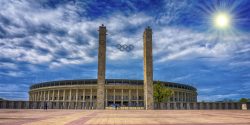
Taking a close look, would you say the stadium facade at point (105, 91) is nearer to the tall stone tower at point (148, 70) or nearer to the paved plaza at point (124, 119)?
the tall stone tower at point (148, 70)

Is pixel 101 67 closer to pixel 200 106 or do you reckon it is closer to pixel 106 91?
pixel 200 106

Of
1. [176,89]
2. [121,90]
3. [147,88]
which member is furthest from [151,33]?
[176,89]

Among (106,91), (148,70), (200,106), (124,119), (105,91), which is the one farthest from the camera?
(105,91)

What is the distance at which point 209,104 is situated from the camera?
216 feet

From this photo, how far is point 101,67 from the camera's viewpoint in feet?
221

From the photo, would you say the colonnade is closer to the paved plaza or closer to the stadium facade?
the stadium facade

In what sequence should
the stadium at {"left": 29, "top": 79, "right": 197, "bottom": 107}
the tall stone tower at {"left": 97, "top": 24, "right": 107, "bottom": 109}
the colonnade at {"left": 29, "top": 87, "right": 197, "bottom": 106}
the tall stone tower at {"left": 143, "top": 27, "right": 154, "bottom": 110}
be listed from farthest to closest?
1. the colonnade at {"left": 29, "top": 87, "right": 197, "bottom": 106}
2. the stadium at {"left": 29, "top": 79, "right": 197, "bottom": 107}
3. the tall stone tower at {"left": 143, "top": 27, "right": 154, "bottom": 110}
4. the tall stone tower at {"left": 97, "top": 24, "right": 107, "bottom": 109}

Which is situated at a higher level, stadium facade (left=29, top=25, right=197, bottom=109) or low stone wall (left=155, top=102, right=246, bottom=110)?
stadium facade (left=29, top=25, right=197, bottom=109)

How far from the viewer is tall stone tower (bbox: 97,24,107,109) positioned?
216 ft

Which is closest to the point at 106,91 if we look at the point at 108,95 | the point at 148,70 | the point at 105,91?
the point at 105,91

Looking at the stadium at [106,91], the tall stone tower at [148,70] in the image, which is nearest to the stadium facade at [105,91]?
the stadium at [106,91]

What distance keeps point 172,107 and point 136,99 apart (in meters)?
39.1

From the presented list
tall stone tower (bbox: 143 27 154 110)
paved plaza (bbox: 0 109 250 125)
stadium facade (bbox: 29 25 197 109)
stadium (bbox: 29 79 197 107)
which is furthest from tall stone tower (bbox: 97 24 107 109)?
paved plaza (bbox: 0 109 250 125)

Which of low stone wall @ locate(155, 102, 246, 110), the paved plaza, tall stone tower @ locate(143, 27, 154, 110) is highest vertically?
tall stone tower @ locate(143, 27, 154, 110)
